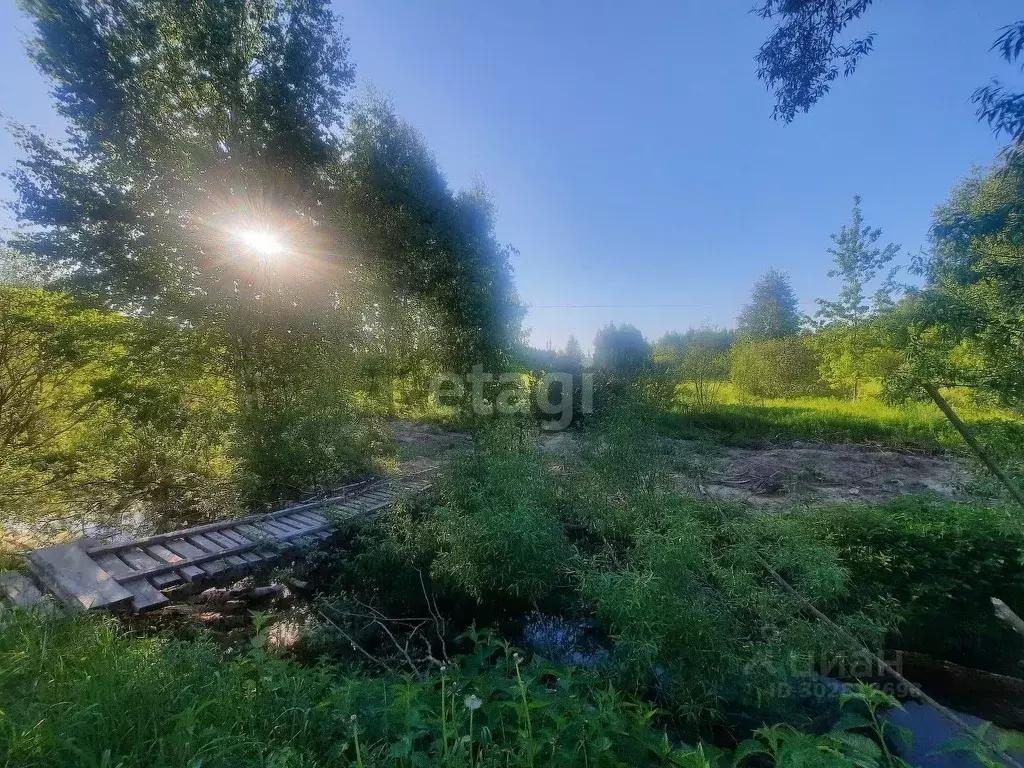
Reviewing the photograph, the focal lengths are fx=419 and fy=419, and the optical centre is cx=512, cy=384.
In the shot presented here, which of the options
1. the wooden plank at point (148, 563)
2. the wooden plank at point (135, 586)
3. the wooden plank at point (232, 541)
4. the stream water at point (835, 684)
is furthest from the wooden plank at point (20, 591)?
the stream water at point (835, 684)

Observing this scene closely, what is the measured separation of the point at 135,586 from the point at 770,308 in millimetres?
29984

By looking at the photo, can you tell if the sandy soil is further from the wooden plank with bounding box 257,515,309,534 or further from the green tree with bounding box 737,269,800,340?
the green tree with bounding box 737,269,800,340

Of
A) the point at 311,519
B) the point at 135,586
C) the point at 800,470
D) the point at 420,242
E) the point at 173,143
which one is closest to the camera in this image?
the point at 135,586

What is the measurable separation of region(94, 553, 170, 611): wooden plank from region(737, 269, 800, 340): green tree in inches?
1037

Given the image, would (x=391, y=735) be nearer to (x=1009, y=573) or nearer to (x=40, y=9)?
(x=1009, y=573)

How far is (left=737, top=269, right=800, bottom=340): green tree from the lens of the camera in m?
24.4

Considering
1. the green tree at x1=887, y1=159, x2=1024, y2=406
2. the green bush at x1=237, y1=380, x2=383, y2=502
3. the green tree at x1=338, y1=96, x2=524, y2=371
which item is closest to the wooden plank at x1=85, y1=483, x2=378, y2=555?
the green bush at x1=237, y1=380, x2=383, y2=502

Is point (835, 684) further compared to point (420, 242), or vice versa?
point (420, 242)

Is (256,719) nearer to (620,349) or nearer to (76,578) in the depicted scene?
(76,578)

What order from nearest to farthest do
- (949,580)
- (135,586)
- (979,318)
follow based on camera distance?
(979,318)
(135,586)
(949,580)

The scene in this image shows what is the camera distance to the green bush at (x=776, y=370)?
43.9 ft

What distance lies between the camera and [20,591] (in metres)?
2.75

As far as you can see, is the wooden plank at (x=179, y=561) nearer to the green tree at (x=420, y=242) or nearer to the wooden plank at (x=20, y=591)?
the wooden plank at (x=20, y=591)

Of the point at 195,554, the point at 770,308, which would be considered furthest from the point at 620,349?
the point at 770,308
